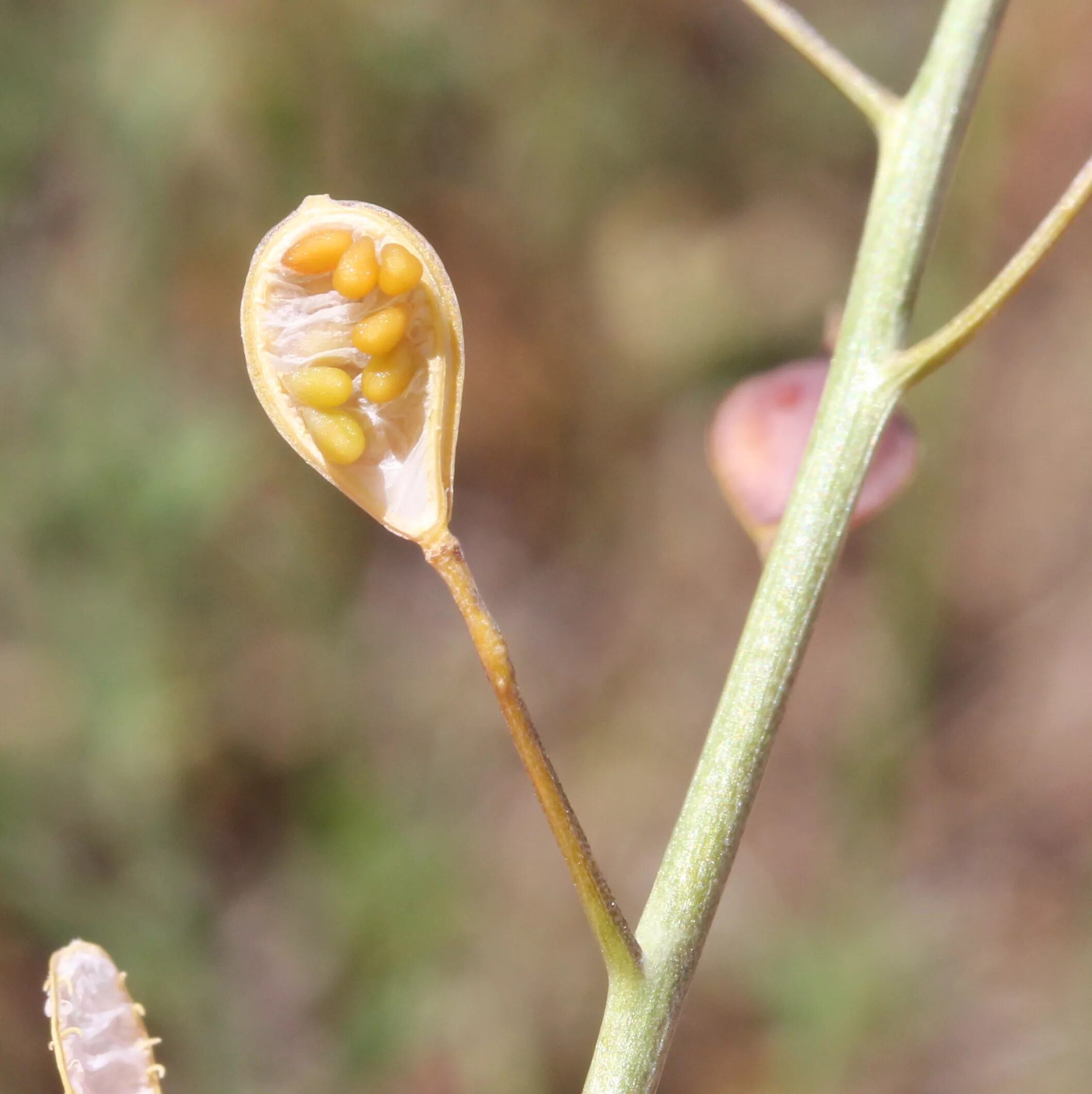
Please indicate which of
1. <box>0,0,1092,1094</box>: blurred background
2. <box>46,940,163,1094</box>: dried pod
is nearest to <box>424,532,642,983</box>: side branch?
<box>46,940,163,1094</box>: dried pod

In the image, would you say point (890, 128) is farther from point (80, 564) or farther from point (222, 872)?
point (222, 872)

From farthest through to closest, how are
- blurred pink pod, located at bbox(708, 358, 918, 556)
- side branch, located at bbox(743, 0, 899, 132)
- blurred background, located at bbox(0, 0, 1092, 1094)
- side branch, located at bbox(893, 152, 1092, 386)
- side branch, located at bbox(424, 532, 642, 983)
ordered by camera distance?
blurred background, located at bbox(0, 0, 1092, 1094), blurred pink pod, located at bbox(708, 358, 918, 556), side branch, located at bbox(743, 0, 899, 132), side branch, located at bbox(893, 152, 1092, 386), side branch, located at bbox(424, 532, 642, 983)

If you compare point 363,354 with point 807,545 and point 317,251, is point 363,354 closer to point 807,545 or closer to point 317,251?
point 317,251

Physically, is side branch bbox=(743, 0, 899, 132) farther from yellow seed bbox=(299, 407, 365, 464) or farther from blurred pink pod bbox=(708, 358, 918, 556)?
yellow seed bbox=(299, 407, 365, 464)

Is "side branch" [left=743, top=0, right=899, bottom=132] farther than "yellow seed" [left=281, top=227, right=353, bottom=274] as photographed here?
Yes

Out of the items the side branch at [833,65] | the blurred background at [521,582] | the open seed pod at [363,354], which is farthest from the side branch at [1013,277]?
the blurred background at [521,582]

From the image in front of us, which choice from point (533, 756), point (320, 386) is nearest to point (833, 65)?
point (320, 386)
